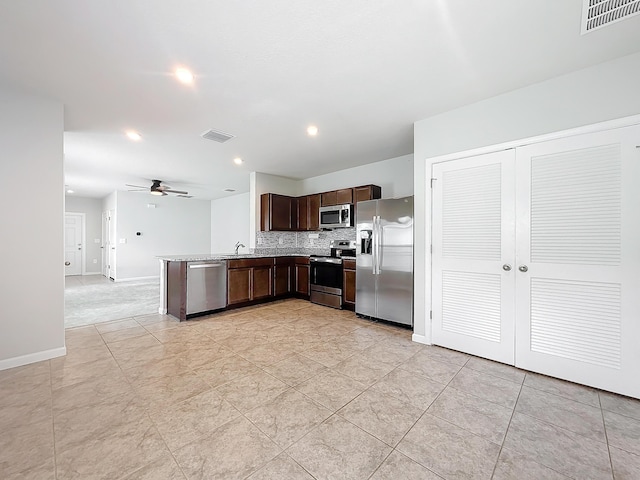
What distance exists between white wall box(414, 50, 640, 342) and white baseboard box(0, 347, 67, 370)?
384cm

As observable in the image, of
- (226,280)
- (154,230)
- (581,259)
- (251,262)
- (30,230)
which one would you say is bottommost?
(226,280)

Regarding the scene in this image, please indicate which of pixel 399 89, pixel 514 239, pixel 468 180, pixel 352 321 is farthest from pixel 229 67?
pixel 352 321

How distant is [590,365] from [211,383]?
311 cm

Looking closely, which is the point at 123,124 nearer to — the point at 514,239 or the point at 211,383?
the point at 211,383

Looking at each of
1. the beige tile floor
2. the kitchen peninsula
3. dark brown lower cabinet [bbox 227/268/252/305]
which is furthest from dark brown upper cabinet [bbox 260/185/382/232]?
the beige tile floor

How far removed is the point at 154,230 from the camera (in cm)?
842

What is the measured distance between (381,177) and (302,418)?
4.12 m

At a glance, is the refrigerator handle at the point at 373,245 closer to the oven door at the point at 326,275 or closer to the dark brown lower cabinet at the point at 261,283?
the oven door at the point at 326,275

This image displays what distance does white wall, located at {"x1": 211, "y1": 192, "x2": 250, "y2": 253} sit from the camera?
27.6ft

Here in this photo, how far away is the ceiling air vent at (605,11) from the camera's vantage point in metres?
1.63

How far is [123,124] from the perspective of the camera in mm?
3355

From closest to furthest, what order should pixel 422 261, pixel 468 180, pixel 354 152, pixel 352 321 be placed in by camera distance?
pixel 468 180 < pixel 422 261 < pixel 352 321 < pixel 354 152

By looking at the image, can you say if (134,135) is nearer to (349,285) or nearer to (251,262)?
(251,262)

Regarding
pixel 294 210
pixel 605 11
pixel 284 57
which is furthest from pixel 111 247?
pixel 605 11
